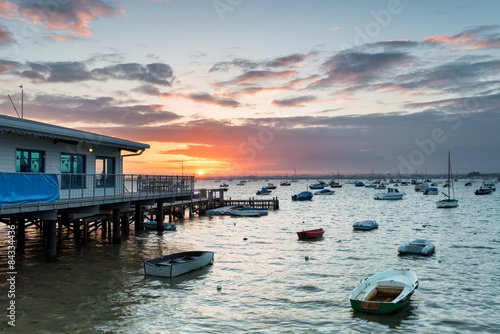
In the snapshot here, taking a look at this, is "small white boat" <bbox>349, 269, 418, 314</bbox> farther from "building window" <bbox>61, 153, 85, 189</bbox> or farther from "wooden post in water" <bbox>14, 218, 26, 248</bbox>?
"wooden post in water" <bbox>14, 218, 26, 248</bbox>

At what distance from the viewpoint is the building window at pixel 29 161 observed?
76.4ft

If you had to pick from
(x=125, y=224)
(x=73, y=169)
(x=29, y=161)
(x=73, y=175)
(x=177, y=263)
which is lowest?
(x=177, y=263)

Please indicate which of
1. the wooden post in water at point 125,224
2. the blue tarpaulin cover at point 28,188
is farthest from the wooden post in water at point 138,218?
the blue tarpaulin cover at point 28,188

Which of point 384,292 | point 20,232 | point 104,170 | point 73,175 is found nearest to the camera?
point 384,292

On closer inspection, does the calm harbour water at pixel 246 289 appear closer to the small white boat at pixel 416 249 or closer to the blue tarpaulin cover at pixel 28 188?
the small white boat at pixel 416 249

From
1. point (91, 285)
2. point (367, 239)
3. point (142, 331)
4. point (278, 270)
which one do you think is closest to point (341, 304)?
point (278, 270)

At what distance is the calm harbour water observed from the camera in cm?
1600

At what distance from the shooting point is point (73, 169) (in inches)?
1087

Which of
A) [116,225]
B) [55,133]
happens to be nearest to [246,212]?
[116,225]

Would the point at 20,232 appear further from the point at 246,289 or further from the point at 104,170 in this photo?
the point at 246,289

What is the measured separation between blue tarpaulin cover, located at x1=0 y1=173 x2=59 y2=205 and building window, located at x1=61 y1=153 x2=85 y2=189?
14.2 ft

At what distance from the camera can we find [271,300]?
19.1 meters

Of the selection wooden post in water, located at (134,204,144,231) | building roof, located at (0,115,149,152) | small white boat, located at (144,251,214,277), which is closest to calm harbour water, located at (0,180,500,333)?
small white boat, located at (144,251,214,277)

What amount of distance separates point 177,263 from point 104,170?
12.3 meters
